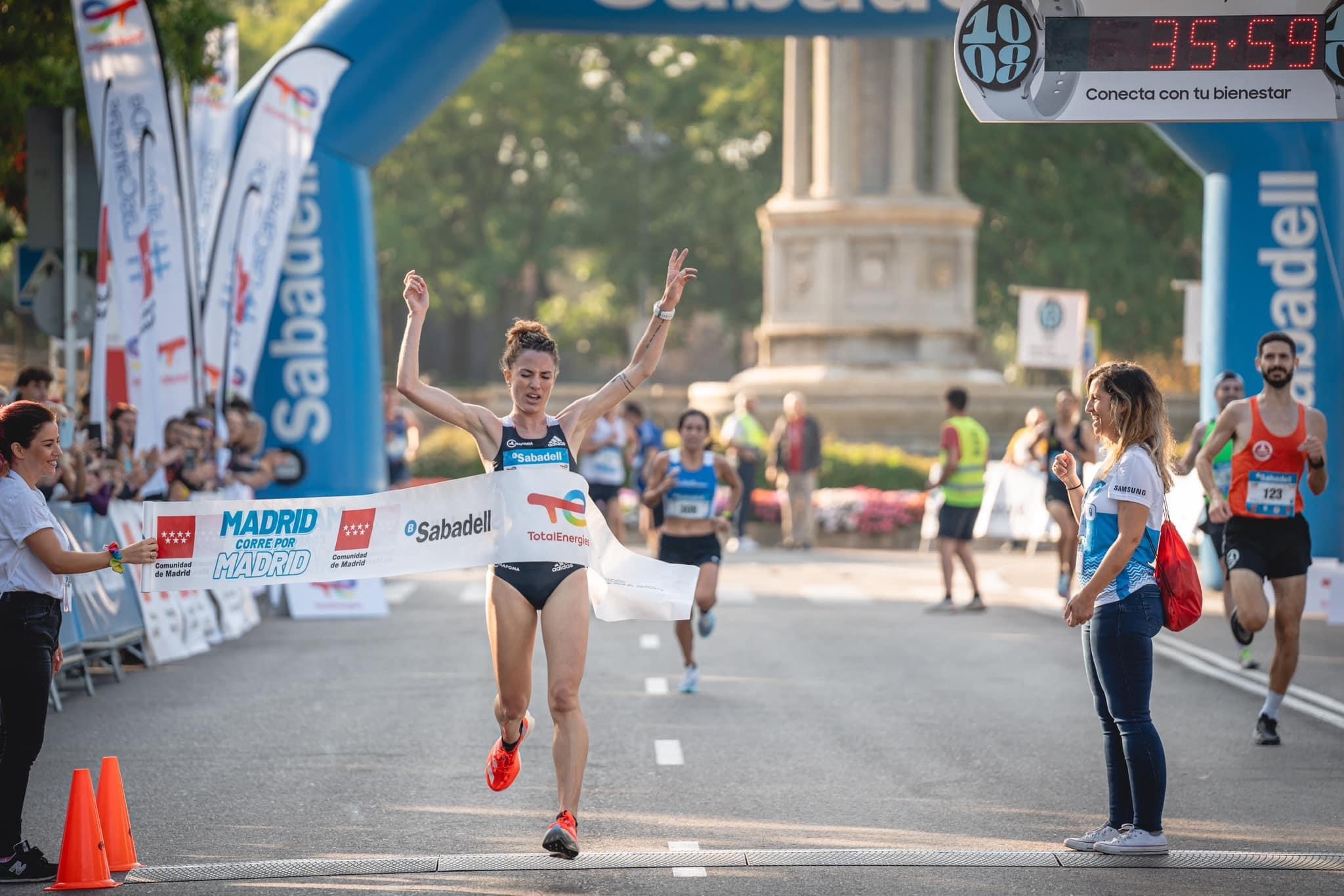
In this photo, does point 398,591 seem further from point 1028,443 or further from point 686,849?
point 686,849

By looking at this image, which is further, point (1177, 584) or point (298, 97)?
point (298, 97)

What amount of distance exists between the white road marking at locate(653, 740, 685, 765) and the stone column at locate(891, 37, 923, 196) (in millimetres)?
23695

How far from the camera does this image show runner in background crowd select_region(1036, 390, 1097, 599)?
18469 mm

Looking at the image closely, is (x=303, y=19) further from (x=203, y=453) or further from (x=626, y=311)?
(x=203, y=453)

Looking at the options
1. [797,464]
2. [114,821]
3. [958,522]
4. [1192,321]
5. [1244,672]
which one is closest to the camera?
[114,821]

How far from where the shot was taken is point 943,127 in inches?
1355

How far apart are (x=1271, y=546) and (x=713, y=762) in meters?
3.26

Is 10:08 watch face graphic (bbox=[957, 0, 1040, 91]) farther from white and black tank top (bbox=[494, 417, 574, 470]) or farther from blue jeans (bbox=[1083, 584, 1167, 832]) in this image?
white and black tank top (bbox=[494, 417, 574, 470])

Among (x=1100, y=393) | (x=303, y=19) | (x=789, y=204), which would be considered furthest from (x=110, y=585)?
(x=303, y=19)

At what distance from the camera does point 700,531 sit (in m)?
13.5

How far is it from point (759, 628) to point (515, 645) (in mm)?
9770

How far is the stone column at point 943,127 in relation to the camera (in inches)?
1345

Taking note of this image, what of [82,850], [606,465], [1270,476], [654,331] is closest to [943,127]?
[606,465]

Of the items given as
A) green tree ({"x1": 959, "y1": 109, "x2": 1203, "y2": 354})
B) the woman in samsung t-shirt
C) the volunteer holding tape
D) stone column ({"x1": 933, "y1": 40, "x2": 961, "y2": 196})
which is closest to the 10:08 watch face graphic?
the woman in samsung t-shirt
